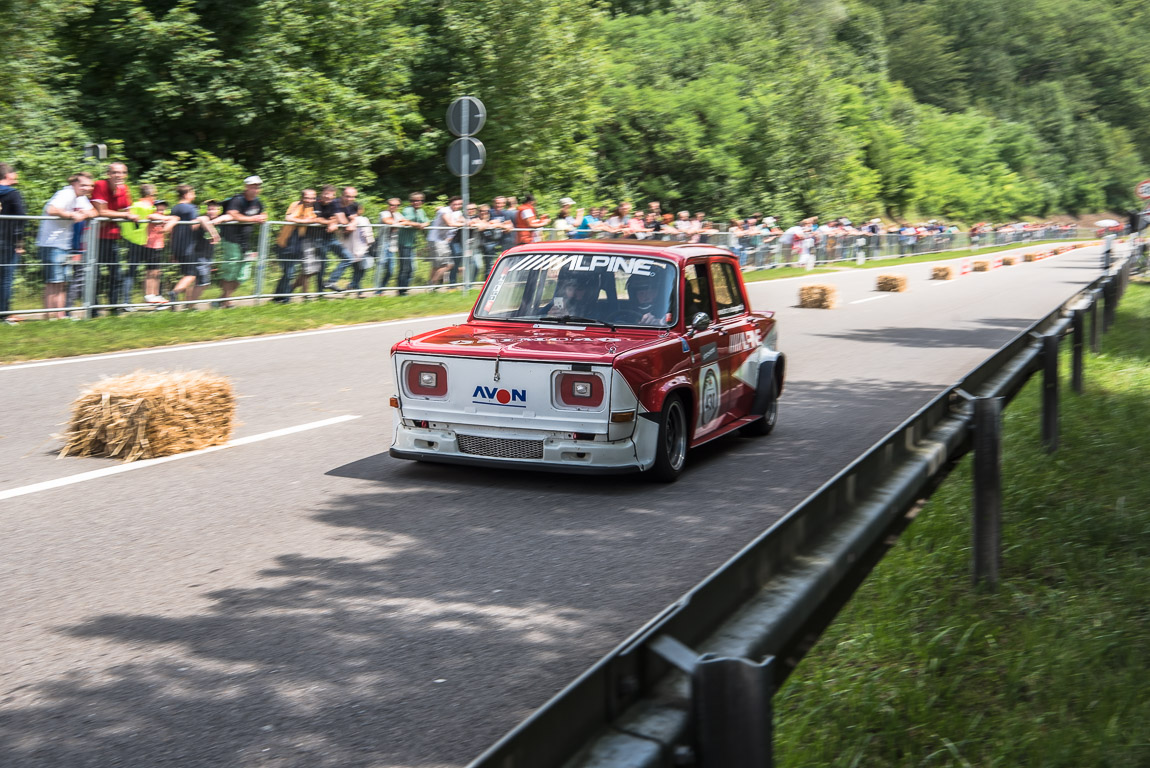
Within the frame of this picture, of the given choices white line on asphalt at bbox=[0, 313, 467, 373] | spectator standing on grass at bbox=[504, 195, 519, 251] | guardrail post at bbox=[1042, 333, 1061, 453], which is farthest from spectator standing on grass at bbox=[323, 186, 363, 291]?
guardrail post at bbox=[1042, 333, 1061, 453]

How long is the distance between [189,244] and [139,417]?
910 cm

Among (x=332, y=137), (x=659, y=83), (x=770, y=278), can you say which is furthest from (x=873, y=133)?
(x=332, y=137)

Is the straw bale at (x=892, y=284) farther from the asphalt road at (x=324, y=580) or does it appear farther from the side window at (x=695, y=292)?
the side window at (x=695, y=292)

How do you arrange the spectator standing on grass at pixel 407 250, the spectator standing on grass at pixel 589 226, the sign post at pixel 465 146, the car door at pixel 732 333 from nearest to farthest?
the car door at pixel 732 333 < the spectator standing on grass at pixel 407 250 < the sign post at pixel 465 146 < the spectator standing on grass at pixel 589 226

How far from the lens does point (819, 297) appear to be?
77.7 feet

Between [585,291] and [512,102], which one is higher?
[512,102]

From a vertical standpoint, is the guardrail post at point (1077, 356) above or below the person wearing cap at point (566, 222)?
below

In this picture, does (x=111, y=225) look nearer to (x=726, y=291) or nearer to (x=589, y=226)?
(x=726, y=291)

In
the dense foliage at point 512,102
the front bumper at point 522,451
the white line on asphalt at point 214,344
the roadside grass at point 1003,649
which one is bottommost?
the roadside grass at point 1003,649

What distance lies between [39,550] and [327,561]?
4.60 ft

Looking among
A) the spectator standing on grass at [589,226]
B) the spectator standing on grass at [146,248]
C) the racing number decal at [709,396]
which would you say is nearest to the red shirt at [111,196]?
the spectator standing on grass at [146,248]

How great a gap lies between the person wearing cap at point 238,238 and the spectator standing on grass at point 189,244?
0.30 m

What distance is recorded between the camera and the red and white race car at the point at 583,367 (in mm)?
7449

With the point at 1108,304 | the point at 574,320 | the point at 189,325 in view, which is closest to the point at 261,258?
the point at 189,325
